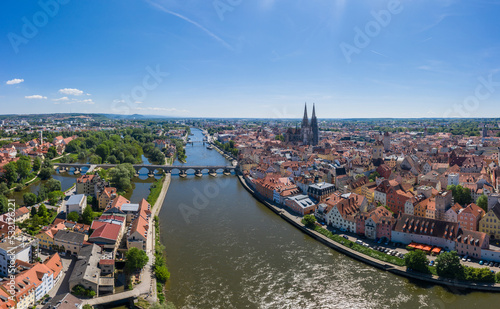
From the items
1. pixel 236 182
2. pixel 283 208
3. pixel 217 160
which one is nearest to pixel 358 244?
pixel 283 208

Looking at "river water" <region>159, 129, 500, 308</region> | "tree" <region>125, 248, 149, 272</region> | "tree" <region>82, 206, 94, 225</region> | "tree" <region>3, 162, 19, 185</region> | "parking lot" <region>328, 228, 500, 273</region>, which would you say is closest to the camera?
"river water" <region>159, 129, 500, 308</region>

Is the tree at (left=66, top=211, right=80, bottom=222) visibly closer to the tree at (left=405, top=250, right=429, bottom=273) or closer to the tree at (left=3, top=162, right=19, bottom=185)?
the tree at (left=3, top=162, right=19, bottom=185)

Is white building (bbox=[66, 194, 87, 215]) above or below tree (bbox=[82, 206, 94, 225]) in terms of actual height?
above

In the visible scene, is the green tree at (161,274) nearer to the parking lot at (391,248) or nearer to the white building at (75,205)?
the white building at (75,205)

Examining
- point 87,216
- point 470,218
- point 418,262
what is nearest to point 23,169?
point 87,216

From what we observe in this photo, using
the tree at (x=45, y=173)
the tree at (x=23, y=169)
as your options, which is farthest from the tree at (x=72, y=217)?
the tree at (x=45, y=173)

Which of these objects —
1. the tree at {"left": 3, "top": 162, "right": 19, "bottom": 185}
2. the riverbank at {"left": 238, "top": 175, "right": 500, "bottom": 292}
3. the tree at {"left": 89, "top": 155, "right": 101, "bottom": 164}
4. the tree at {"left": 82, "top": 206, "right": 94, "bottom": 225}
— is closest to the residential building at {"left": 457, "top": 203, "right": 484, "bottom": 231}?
the riverbank at {"left": 238, "top": 175, "right": 500, "bottom": 292}

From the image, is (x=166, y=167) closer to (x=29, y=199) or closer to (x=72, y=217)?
(x=29, y=199)
